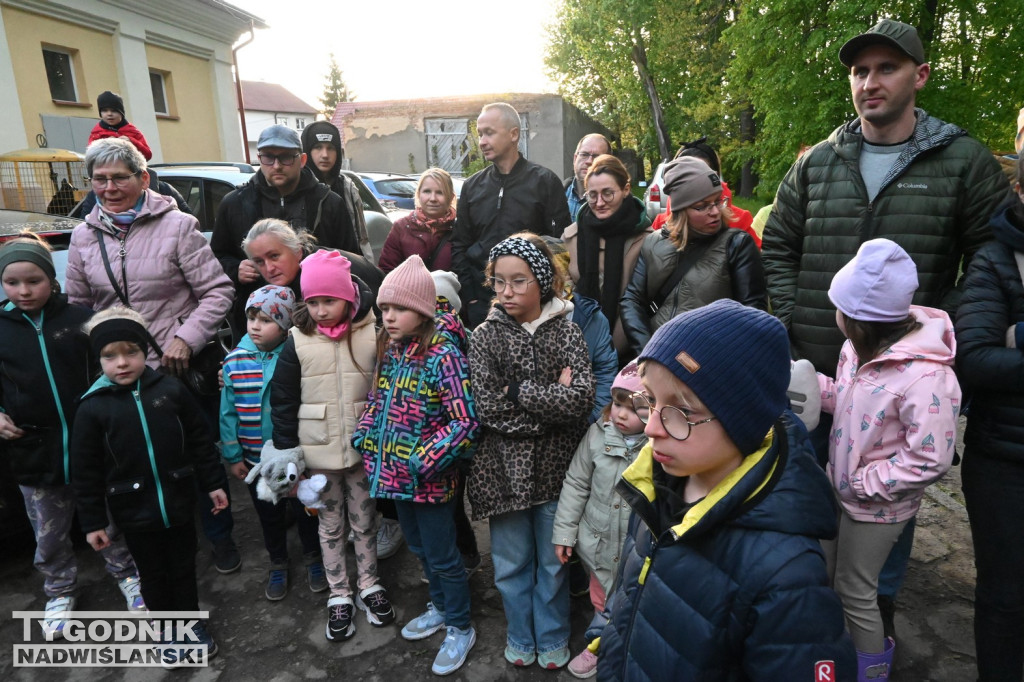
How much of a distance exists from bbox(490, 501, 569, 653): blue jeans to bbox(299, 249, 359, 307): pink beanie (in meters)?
1.25

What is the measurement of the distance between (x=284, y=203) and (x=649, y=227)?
2.23m

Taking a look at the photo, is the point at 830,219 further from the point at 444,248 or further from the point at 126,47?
the point at 126,47

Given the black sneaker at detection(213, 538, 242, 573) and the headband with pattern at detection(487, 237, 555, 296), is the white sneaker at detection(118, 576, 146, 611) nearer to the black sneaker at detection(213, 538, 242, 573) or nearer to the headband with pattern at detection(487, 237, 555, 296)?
the black sneaker at detection(213, 538, 242, 573)

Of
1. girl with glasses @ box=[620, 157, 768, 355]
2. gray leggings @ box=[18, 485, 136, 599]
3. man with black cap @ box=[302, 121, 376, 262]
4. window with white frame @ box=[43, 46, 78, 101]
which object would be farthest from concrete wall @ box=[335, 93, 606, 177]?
gray leggings @ box=[18, 485, 136, 599]

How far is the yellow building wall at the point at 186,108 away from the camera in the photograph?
14541 mm

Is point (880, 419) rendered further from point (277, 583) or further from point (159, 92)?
point (159, 92)

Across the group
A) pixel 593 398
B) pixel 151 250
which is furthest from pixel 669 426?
pixel 151 250

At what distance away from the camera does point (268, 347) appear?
3.12 meters

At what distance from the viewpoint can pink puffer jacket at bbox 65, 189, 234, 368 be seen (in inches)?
127

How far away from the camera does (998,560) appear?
7.04ft

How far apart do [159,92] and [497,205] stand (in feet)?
47.7

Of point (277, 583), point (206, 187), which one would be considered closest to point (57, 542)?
point (277, 583)

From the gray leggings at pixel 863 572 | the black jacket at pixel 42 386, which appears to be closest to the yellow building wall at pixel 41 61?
the black jacket at pixel 42 386

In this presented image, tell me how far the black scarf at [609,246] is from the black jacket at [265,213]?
5.34ft
